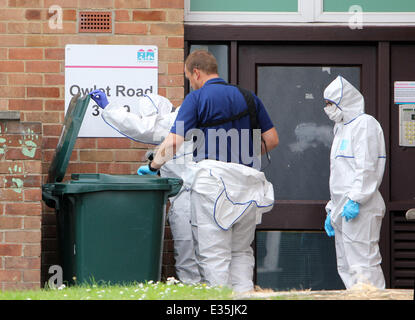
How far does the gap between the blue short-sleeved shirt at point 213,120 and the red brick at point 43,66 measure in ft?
4.96

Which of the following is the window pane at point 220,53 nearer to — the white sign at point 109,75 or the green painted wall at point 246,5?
the green painted wall at point 246,5

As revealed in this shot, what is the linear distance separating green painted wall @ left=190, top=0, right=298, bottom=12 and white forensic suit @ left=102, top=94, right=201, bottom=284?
112 centimetres

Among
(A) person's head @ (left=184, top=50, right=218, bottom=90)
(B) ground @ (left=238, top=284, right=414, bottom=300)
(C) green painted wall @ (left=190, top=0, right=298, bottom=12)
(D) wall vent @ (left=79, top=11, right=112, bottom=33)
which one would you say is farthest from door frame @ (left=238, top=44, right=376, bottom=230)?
(B) ground @ (left=238, top=284, right=414, bottom=300)

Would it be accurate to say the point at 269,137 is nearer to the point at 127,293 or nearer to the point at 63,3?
the point at 127,293

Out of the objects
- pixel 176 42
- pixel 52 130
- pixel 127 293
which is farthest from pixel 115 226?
pixel 176 42

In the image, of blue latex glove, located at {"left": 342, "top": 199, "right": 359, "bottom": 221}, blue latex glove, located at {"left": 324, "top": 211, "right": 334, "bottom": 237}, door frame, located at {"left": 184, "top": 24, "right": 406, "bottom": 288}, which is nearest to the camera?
blue latex glove, located at {"left": 342, "top": 199, "right": 359, "bottom": 221}

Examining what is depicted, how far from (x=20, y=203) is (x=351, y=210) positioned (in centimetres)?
236

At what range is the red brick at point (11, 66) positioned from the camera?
20.3 feet

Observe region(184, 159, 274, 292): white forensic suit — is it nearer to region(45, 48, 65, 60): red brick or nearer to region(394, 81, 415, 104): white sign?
region(45, 48, 65, 60): red brick

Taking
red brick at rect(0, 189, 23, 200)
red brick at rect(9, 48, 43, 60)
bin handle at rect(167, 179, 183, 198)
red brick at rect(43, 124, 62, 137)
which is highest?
red brick at rect(9, 48, 43, 60)

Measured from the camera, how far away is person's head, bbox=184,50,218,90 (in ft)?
17.5

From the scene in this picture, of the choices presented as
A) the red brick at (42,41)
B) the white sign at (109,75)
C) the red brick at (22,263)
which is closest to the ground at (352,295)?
the red brick at (22,263)

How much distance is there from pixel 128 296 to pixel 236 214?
1.16 metres

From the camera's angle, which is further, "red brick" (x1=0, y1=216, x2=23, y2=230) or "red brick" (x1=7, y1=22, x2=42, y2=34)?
"red brick" (x1=7, y1=22, x2=42, y2=34)
